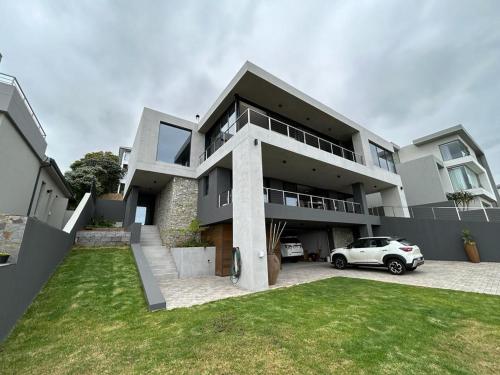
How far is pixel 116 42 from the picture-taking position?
891 cm

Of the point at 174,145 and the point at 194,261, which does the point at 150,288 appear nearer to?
the point at 194,261

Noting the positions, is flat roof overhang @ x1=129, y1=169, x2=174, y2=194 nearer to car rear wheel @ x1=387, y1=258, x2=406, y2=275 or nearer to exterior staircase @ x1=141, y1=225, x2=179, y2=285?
exterior staircase @ x1=141, y1=225, x2=179, y2=285

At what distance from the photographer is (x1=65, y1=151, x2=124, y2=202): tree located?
2127cm

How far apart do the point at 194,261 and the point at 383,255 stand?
918 centimetres

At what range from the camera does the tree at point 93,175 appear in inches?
837

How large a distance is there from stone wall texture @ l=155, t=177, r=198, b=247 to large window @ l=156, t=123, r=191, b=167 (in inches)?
56.8

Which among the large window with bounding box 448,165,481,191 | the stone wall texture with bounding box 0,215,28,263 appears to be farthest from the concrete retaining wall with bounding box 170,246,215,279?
the large window with bounding box 448,165,481,191

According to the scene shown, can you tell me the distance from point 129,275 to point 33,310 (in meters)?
3.05

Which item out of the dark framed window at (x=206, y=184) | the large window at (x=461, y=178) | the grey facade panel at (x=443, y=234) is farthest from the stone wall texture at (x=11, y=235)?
the large window at (x=461, y=178)

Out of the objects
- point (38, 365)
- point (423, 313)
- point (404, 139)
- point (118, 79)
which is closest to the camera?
point (38, 365)

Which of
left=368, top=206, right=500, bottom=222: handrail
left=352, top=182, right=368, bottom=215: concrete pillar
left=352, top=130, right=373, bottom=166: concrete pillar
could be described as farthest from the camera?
left=352, top=130, right=373, bottom=166: concrete pillar

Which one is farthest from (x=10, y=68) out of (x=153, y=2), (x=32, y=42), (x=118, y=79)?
(x=153, y=2)

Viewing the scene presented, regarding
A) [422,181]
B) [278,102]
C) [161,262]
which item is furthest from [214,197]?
[422,181]

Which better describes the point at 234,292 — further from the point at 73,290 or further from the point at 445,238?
the point at 445,238
